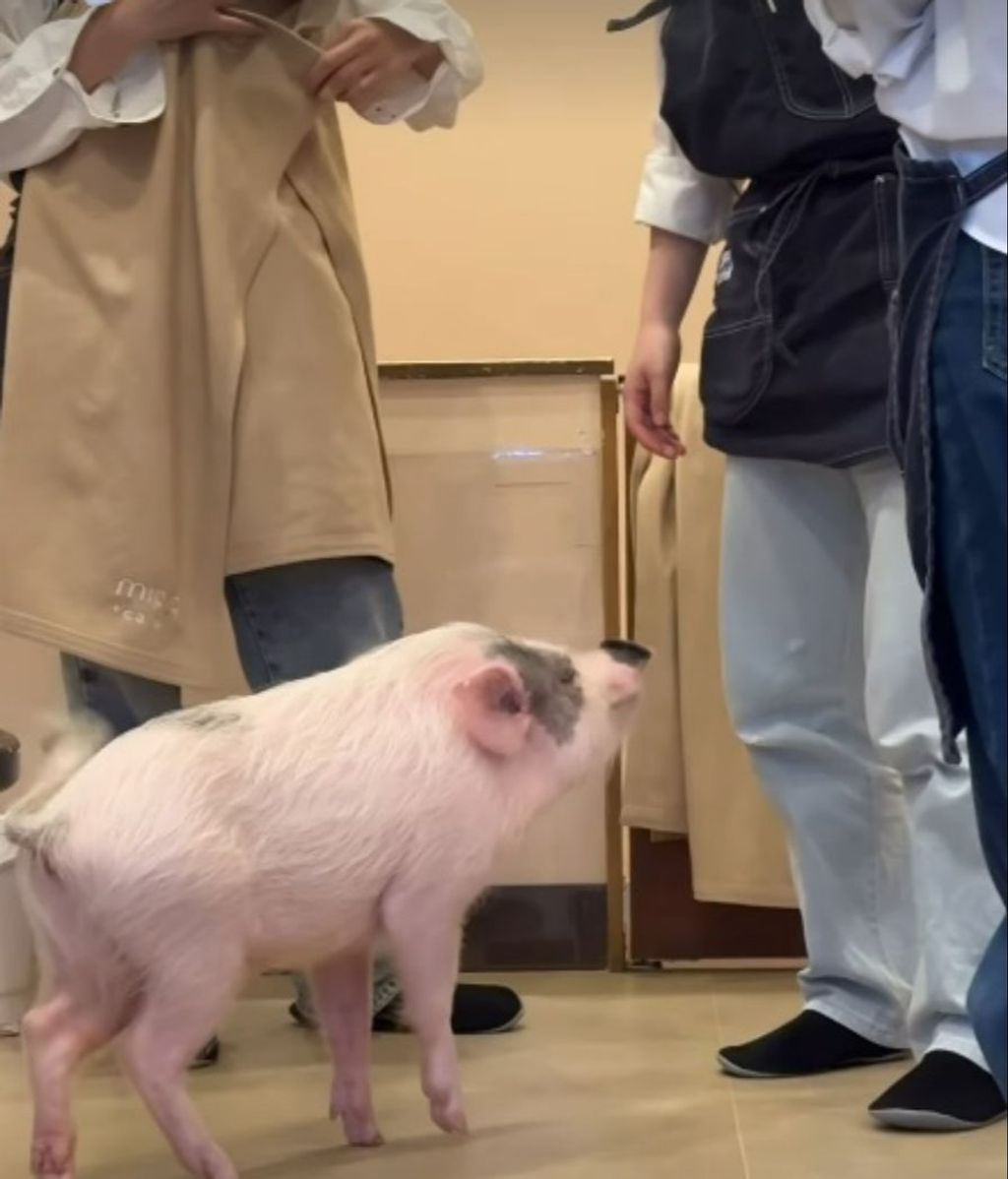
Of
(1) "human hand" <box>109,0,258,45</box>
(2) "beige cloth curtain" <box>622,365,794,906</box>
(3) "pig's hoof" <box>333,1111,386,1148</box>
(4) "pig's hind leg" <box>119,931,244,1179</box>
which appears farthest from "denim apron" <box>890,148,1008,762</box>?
(2) "beige cloth curtain" <box>622,365,794,906</box>

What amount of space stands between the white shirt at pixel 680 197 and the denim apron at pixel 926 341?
26.5 inches

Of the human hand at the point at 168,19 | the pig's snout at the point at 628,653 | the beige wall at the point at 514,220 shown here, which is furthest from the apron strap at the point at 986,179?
the beige wall at the point at 514,220

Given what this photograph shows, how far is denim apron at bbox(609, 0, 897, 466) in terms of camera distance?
4.82 ft

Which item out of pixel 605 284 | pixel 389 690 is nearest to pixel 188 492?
pixel 389 690

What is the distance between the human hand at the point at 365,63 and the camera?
158 cm

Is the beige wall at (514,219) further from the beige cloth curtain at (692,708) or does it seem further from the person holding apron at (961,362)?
the person holding apron at (961,362)

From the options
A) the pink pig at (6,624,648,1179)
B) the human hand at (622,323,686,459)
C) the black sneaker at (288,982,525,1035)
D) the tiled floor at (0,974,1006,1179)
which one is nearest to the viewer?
the pink pig at (6,624,648,1179)

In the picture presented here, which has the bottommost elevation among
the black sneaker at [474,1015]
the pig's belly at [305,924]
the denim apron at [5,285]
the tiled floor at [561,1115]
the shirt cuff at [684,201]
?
the black sneaker at [474,1015]

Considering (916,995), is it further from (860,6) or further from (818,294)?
(860,6)

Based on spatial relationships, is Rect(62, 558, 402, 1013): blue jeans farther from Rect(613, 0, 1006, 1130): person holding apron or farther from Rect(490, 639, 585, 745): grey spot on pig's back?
Rect(613, 0, 1006, 1130): person holding apron

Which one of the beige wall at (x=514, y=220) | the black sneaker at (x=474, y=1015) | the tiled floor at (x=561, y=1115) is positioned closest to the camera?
the tiled floor at (x=561, y=1115)

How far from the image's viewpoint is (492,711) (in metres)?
1.37

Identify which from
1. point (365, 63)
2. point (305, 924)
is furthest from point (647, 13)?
point (305, 924)

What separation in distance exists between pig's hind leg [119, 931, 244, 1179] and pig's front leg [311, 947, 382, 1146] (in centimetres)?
17
